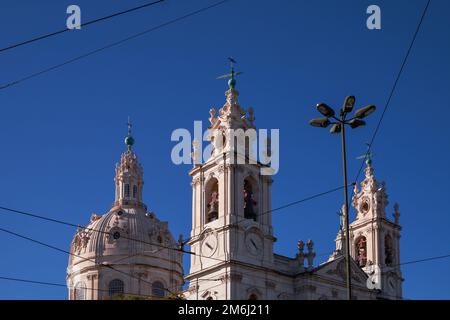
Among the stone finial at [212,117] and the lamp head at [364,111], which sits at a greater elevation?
the stone finial at [212,117]

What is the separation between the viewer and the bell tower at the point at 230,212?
59.1 meters

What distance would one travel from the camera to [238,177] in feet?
201

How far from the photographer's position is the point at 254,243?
2394 inches

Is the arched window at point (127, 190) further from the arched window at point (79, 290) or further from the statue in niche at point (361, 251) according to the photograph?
the statue in niche at point (361, 251)

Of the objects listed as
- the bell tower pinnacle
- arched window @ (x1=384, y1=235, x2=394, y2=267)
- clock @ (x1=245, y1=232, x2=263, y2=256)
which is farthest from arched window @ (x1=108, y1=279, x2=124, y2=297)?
clock @ (x1=245, y1=232, x2=263, y2=256)

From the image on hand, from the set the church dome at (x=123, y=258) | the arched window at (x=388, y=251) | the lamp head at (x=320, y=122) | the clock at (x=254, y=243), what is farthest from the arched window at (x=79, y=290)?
the lamp head at (x=320, y=122)

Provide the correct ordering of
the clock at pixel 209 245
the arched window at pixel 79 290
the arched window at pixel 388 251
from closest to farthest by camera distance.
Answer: the clock at pixel 209 245 < the arched window at pixel 388 251 < the arched window at pixel 79 290

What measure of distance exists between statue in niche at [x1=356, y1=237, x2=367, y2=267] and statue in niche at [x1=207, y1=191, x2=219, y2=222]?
16.1 metres

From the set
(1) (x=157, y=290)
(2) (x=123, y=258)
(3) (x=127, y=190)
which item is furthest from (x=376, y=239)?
(3) (x=127, y=190)

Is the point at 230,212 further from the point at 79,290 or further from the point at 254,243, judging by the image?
the point at 79,290

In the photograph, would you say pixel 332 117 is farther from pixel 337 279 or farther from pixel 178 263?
pixel 178 263

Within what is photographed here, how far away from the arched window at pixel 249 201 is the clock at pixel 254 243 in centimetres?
156

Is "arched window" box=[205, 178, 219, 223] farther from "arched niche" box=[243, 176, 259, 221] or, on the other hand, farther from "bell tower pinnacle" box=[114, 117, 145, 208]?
"bell tower pinnacle" box=[114, 117, 145, 208]
